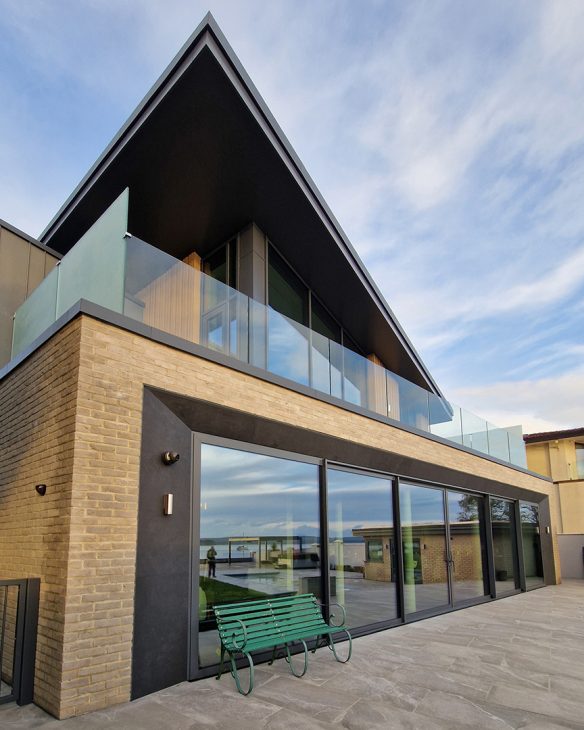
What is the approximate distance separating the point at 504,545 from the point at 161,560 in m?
12.5

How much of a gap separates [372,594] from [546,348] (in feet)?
82.5

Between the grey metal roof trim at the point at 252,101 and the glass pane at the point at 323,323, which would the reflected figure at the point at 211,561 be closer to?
the grey metal roof trim at the point at 252,101

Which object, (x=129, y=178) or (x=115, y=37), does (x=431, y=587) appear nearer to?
(x=129, y=178)

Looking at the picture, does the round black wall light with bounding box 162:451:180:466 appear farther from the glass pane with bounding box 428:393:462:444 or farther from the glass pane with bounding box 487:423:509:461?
the glass pane with bounding box 487:423:509:461

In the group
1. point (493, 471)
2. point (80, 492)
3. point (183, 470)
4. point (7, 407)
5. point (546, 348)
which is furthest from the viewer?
point (546, 348)

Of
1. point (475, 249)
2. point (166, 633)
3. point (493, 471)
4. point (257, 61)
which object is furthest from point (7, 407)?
point (475, 249)

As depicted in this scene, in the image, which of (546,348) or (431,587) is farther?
(546,348)

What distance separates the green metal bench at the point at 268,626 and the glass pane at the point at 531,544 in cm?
1153

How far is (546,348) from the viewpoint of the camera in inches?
1196

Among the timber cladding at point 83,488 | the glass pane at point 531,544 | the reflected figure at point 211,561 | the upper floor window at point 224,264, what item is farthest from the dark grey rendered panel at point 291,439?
the glass pane at point 531,544

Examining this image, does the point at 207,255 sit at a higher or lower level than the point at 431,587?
higher

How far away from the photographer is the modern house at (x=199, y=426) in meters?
5.31

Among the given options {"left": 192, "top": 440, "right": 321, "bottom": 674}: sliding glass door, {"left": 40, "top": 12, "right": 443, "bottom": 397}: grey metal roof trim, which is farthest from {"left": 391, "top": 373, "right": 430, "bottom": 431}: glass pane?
{"left": 192, "top": 440, "right": 321, "bottom": 674}: sliding glass door

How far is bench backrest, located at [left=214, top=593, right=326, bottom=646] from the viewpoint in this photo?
6.08 metres
